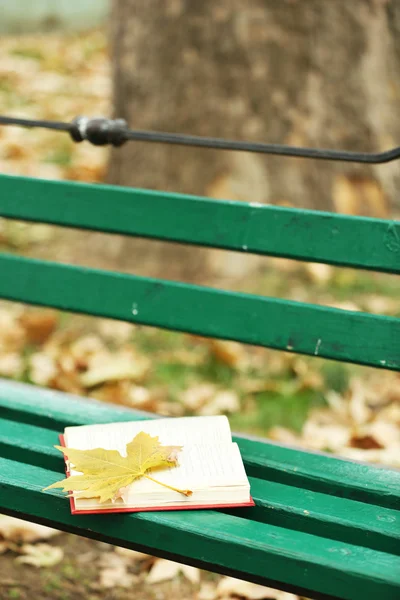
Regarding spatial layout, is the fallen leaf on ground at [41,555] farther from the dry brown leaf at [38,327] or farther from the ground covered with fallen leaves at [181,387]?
the dry brown leaf at [38,327]

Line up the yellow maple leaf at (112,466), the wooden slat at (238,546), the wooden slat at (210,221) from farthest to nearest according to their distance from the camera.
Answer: the wooden slat at (210,221)
the yellow maple leaf at (112,466)
the wooden slat at (238,546)

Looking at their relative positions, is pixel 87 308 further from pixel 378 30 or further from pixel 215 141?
pixel 378 30

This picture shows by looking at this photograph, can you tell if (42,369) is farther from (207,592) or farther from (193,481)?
(193,481)

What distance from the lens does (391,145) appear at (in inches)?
133

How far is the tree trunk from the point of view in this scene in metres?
3.04

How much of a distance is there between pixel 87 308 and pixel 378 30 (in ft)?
6.06

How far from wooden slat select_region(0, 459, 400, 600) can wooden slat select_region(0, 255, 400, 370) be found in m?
0.59

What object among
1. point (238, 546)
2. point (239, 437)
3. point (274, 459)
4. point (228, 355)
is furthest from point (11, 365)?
point (238, 546)

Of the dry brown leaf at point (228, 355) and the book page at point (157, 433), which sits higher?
the dry brown leaf at point (228, 355)

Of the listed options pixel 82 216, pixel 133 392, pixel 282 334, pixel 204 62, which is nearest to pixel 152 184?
pixel 204 62

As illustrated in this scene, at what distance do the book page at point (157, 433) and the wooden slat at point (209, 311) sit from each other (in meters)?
0.33

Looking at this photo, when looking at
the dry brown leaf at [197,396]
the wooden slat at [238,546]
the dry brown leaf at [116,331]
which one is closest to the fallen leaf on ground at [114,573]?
the wooden slat at [238,546]

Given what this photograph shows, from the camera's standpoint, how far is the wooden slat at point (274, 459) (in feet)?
5.11

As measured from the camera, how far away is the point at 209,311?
1970 millimetres
